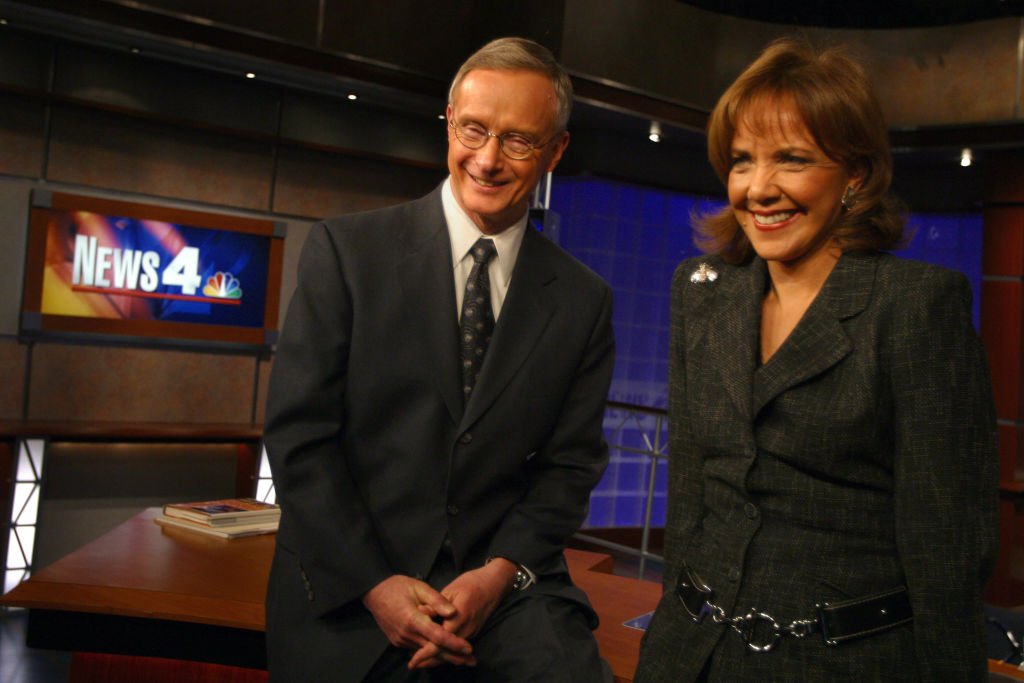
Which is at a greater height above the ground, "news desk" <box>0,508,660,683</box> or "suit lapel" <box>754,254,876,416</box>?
"suit lapel" <box>754,254,876,416</box>

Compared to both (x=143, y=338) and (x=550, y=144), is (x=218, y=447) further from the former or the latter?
(x=550, y=144)

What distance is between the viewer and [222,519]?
9.91ft

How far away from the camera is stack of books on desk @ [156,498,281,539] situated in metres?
2.99

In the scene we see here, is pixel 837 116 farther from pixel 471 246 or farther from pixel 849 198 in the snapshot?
pixel 471 246

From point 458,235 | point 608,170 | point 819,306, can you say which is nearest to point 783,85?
point 819,306

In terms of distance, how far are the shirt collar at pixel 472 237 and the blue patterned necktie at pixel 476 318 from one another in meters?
0.01

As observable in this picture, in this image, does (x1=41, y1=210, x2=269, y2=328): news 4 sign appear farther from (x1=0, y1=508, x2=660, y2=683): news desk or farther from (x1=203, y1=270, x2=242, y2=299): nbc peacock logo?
(x1=0, y1=508, x2=660, y2=683): news desk

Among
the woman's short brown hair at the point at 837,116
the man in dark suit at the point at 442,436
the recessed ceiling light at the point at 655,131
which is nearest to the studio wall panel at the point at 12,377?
the recessed ceiling light at the point at 655,131

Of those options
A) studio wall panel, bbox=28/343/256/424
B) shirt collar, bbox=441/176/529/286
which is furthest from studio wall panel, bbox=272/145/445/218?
shirt collar, bbox=441/176/529/286

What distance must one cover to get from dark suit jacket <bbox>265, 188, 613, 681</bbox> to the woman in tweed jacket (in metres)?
0.45

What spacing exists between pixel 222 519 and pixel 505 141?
5.83ft

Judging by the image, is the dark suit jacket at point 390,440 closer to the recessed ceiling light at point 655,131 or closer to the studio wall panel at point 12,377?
the studio wall panel at point 12,377

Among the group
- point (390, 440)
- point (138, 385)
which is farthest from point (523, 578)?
point (138, 385)

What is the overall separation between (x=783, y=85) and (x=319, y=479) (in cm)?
99
